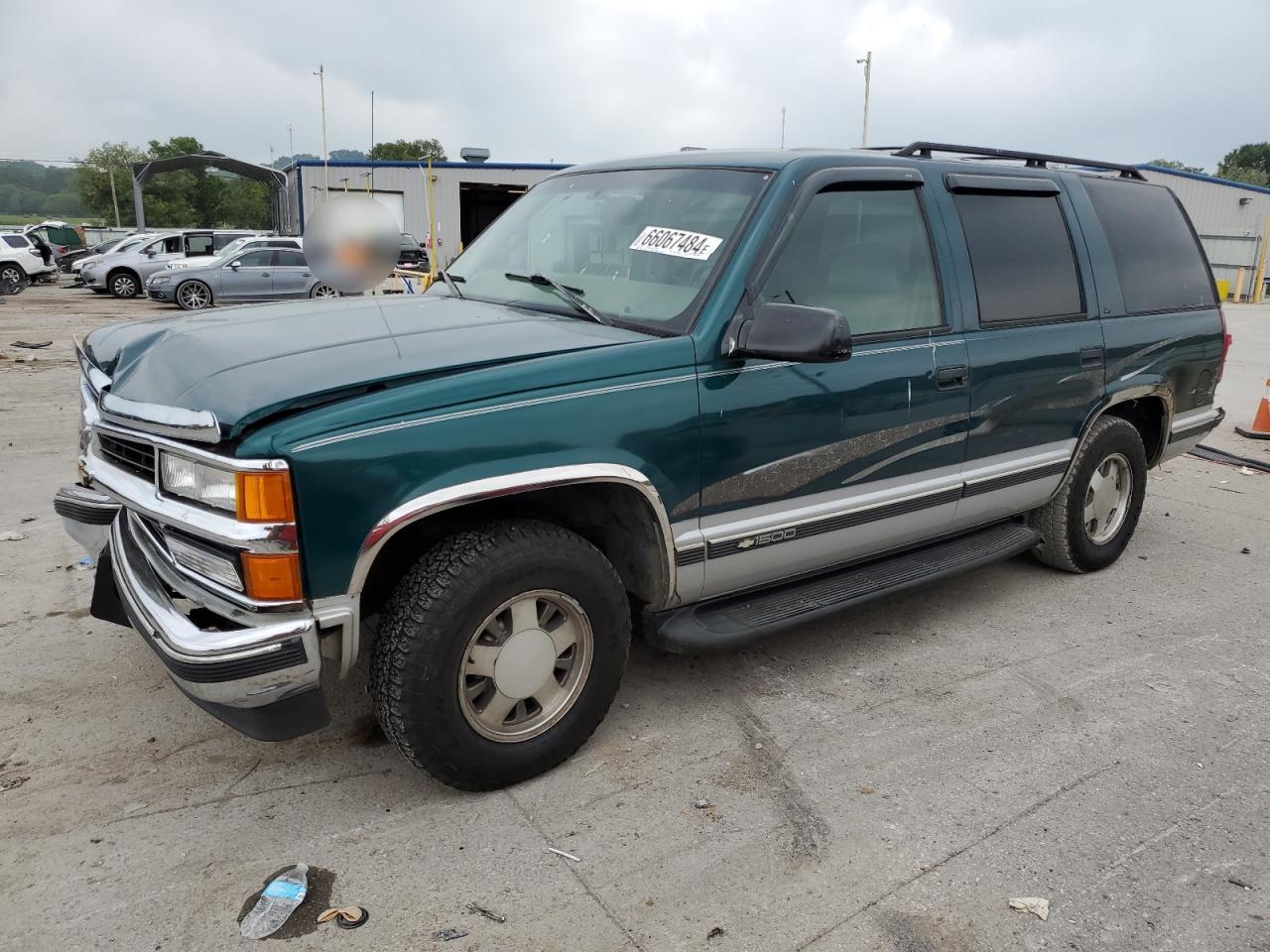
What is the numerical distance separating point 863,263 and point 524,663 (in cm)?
191

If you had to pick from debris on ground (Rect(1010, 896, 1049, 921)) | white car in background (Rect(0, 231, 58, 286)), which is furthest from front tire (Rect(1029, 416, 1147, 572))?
white car in background (Rect(0, 231, 58, 286))

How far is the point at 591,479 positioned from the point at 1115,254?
3.20m

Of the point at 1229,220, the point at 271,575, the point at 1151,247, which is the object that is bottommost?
the point at 271,575

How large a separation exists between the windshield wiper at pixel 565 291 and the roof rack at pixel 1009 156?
157 cm

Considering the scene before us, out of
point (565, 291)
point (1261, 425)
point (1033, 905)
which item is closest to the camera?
point (1033, 905)

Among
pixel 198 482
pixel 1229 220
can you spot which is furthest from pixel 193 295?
pixel 1229 220

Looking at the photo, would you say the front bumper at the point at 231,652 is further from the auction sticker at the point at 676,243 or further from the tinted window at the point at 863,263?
the tinted window at the point at 863,263

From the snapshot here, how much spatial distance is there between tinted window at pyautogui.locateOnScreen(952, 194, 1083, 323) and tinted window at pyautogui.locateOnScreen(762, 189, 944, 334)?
1.03 ft

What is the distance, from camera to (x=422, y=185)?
37.1 meters

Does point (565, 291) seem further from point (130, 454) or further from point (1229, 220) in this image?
point (1229, 220)

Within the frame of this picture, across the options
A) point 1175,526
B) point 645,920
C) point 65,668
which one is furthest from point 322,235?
point 1175,526

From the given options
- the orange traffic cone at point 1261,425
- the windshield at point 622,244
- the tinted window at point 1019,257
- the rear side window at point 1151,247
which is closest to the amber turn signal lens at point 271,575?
the windshield at point 622,244

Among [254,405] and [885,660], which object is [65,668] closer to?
[254,405]

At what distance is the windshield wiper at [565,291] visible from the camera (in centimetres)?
322
